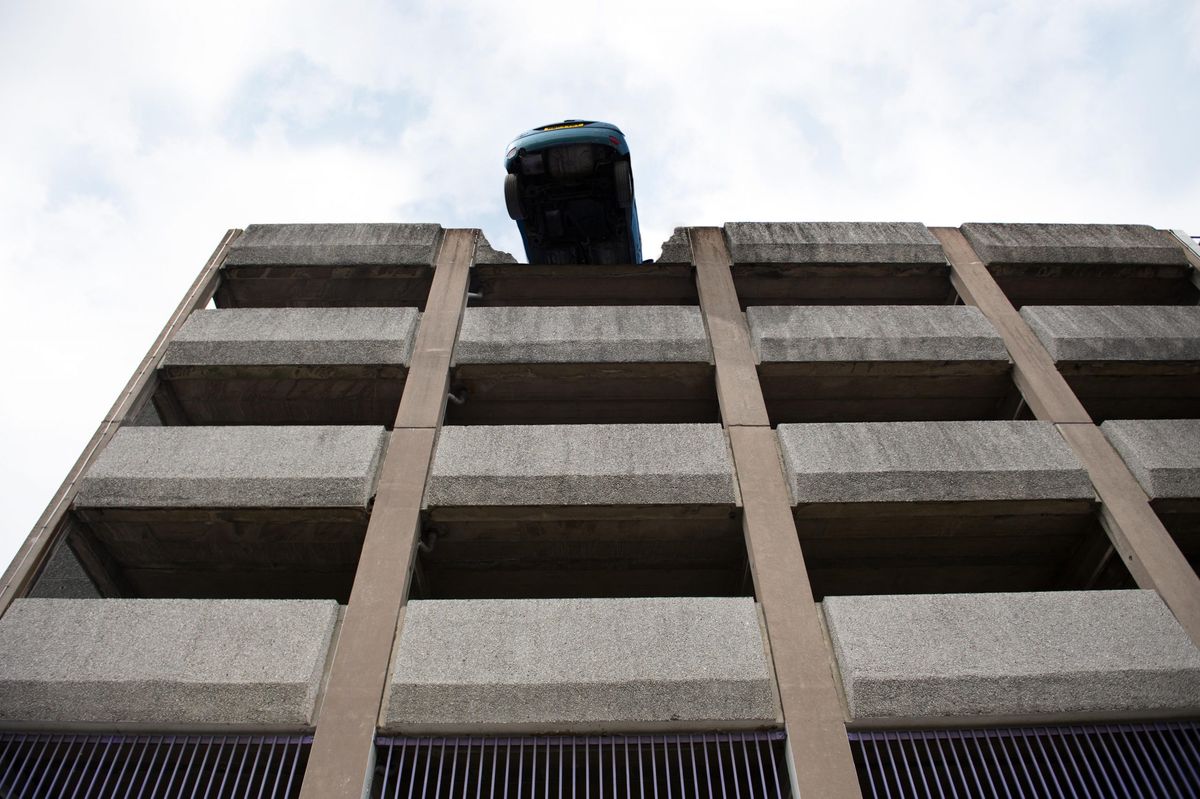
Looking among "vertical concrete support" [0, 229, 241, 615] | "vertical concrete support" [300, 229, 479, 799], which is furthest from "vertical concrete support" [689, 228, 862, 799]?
"vertical concrete support" [0, 229, 241, 615]

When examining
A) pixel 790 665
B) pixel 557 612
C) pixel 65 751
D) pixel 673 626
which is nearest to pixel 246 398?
pixel 65 751

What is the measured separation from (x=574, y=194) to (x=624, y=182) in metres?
0.80

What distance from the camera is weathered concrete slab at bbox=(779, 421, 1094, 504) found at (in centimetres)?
788

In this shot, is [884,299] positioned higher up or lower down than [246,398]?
higher up

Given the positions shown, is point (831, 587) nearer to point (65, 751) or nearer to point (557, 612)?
point (557, 612)

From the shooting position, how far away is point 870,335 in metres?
9.84

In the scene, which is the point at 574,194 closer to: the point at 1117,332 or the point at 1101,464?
the point at 1117,332

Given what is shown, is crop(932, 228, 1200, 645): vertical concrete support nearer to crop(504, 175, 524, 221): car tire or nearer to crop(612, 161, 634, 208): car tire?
crop(612, 161, 634, 208): car tire

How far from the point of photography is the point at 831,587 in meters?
9.03

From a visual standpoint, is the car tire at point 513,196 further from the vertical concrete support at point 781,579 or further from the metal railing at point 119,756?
the metal railing at point 119,756

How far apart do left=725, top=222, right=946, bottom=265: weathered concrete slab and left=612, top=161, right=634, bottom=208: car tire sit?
1.65 metres

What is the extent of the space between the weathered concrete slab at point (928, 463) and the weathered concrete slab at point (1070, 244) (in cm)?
406

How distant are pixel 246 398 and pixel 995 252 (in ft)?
35.1

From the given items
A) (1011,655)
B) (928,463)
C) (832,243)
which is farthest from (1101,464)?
(832,243)
